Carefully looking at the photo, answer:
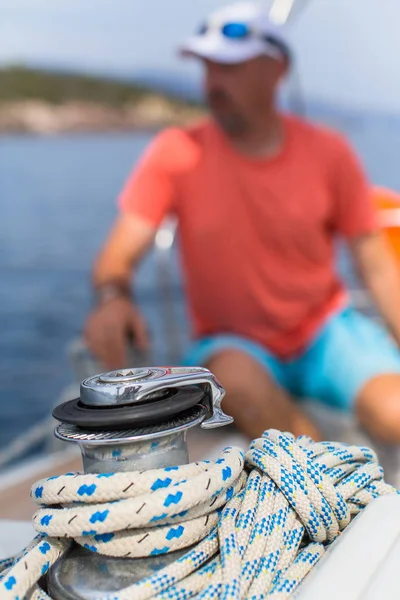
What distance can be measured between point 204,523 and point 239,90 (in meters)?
1.24

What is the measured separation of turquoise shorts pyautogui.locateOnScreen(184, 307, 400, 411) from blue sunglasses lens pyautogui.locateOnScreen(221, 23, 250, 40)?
2.07 ft

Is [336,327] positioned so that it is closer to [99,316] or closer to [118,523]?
[99,316]

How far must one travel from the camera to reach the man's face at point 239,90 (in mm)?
1611

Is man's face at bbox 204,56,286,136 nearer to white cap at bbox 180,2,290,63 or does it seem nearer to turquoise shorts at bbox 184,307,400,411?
white cap at bbox 180,2,290,63

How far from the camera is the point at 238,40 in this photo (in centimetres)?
161

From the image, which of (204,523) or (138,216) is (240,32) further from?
(204,523)

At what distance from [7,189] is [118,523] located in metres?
10.8

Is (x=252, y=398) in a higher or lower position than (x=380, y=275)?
lower

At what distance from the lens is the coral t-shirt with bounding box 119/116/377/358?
5.35ft

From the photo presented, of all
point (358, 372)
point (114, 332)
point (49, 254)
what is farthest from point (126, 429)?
point (49, 254)

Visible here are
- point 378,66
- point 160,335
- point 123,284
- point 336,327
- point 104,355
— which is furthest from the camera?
point 160,335

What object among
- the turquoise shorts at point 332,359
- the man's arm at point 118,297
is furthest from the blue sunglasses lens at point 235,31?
the turquoise shorts at point 332,359

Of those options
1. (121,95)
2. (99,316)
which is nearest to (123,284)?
(99,316)

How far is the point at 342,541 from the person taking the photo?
53 centimetres
